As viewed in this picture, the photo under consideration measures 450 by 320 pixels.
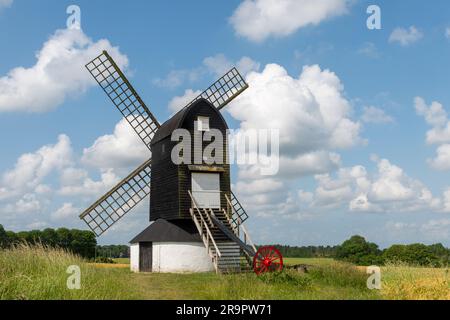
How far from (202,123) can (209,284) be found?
10.7m

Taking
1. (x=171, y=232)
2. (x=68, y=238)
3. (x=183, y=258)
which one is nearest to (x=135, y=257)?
(x=171, y=232)

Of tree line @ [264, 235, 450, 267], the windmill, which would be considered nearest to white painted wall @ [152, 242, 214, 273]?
the windmill

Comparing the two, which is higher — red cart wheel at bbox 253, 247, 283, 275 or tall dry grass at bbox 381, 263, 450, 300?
red cart wheel at bbox 253, 247, 283, 275

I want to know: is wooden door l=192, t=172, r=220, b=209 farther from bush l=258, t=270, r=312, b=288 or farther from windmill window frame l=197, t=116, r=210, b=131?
bush l=258, t=270, r=312, b=288

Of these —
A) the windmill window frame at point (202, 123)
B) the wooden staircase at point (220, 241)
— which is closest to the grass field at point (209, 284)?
the wooden staircase at point (220, 241)

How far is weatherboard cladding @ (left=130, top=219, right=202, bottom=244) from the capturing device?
21.2 m

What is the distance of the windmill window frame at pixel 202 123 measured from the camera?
73.0 feet

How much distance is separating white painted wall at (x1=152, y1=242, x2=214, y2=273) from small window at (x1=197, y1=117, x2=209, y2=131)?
5.62 m

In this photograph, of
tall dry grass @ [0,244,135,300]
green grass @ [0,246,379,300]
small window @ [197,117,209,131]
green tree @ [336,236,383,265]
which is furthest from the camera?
green tree @ [336,236,383,265]

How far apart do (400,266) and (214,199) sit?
31.6 ft

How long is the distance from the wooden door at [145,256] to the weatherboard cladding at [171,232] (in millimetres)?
337
